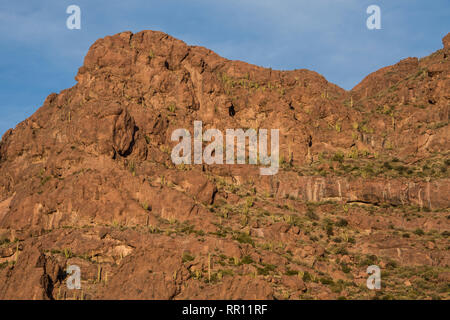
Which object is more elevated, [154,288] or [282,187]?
[282,187]

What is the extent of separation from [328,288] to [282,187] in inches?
925

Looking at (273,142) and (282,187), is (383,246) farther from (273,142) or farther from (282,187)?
(273,142)

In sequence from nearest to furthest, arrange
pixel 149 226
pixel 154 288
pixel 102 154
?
1. pixel 154 288
2. pixel 149 226
3. pixel 102 154

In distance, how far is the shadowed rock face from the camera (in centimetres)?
5200

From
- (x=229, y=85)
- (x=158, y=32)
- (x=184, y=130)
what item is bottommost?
(x=184, y=130)

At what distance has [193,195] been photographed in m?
66.9

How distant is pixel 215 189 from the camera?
68.9 metres

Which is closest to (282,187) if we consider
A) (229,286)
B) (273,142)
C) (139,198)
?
(273,142)

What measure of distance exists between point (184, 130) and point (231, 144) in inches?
289

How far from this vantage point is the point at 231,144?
80.7 m

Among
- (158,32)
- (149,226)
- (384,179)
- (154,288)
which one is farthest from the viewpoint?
(158,32)

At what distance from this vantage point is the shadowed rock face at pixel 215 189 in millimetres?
52000

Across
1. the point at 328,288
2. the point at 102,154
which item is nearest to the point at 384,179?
the point at 328,288

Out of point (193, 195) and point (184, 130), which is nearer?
point (193, 195)
